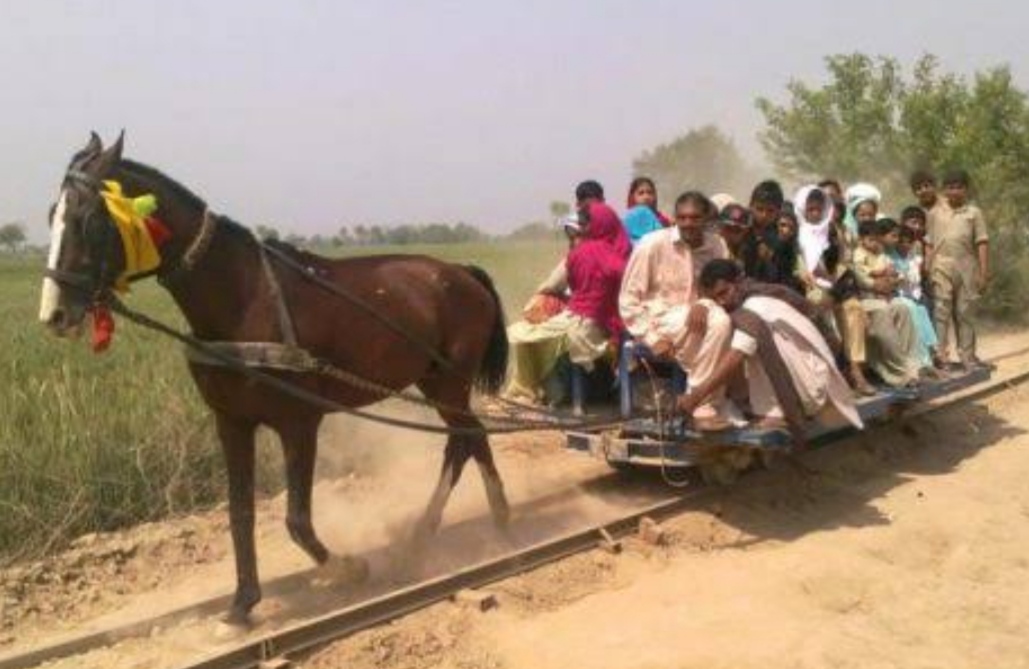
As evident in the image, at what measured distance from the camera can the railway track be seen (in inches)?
189

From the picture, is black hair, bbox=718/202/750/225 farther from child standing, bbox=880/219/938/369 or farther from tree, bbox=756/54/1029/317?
tree, bbox=756/54/1029/317

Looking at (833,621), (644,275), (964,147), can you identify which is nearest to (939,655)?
(833,621)

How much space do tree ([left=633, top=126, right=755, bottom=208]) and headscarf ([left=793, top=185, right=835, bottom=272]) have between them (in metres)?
18.0

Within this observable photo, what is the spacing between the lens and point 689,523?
271 inches

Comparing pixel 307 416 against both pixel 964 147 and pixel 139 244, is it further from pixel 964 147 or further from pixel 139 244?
pixel 964 147

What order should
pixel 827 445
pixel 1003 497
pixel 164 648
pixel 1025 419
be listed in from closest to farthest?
pixel 164 648 → pixel 1003 497 → pixel 827 445 → pixel 1025 419

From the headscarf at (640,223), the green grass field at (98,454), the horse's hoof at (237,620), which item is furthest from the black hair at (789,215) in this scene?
the horse's hoof at (237,620)

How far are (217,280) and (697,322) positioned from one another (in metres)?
2.87

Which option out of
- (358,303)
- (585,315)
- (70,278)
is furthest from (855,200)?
(70,278)

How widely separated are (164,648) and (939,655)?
362cm

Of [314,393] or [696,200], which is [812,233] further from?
[314,393]

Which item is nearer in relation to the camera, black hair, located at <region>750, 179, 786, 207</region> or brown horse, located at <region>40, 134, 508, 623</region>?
brown horse, located at <region>40, 134, 508, 623</region>

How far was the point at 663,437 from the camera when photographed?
6.79 m

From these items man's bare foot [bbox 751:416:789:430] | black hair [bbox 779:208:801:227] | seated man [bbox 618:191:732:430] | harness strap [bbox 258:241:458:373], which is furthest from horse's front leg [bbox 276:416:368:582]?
black hair [bbox 779:208:801:227]
